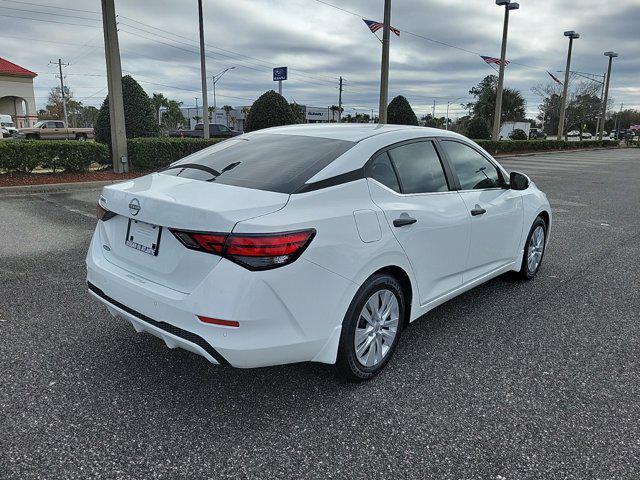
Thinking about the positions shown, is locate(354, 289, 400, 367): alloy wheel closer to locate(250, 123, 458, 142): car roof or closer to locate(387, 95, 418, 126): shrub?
locate(250, 123, 458, 142): car roof

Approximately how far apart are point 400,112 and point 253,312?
924 inches

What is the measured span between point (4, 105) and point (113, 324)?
58616 mm

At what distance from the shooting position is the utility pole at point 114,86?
13469 millimetres

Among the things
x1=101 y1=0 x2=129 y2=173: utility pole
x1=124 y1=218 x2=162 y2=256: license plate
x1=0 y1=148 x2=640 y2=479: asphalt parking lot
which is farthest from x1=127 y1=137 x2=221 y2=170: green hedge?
x1=124 y1=218 x2=162 y2=256: license plate

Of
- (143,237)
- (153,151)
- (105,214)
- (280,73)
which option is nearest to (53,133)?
(280,73)

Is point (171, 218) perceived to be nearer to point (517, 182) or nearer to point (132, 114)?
point (517, 182)

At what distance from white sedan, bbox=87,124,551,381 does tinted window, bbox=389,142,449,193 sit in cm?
1

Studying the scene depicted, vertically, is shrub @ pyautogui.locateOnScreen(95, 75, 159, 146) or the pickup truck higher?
shrub @ pyautogui.locateOnScreen(95, 75, 159, 146)

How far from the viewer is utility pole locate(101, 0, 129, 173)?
13469 millimetres

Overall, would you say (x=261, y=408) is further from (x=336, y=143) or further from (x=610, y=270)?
(x=610, y=270)

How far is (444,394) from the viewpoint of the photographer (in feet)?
10.1

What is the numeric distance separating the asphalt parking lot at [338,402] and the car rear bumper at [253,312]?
0.42 metres

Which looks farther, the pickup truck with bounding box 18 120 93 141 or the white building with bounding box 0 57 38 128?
the white building with bounding box 0 57 38 128

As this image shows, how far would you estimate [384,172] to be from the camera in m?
3.29
